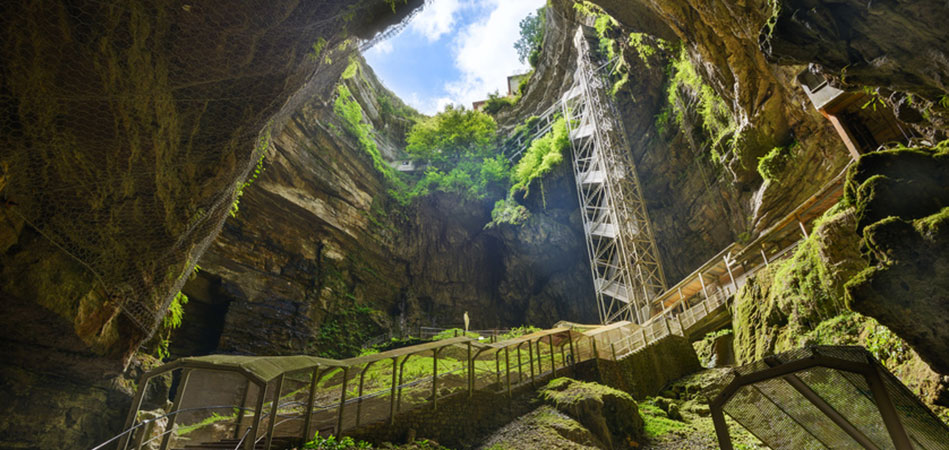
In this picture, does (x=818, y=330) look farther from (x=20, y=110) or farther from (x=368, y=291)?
(x=368, y=291)

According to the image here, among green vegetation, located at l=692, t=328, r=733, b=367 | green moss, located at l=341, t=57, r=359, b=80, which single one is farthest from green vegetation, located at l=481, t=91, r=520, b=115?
green vegetation, located at l=692, t=328, r=733, b=367

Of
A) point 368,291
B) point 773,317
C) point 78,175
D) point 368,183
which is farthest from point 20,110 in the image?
point 368,183

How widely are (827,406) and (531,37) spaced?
37421 millimetres

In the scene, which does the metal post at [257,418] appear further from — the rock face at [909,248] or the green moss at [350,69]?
the rock face at [909,248]

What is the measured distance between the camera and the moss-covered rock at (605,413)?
7.51m

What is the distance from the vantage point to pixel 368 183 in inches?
884

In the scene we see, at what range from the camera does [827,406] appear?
117 inches

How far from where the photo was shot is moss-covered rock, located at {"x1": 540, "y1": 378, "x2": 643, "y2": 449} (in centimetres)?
751

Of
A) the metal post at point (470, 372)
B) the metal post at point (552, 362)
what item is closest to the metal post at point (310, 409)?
the metal post at point (470, 372)

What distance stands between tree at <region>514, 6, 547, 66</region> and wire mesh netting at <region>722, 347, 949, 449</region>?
3205cm

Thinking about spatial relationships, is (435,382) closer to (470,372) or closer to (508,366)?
(470,372)

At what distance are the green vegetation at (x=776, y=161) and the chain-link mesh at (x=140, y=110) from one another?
42.2 feet

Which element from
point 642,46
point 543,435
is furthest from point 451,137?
point 543,435

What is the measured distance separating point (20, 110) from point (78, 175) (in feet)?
3.76
